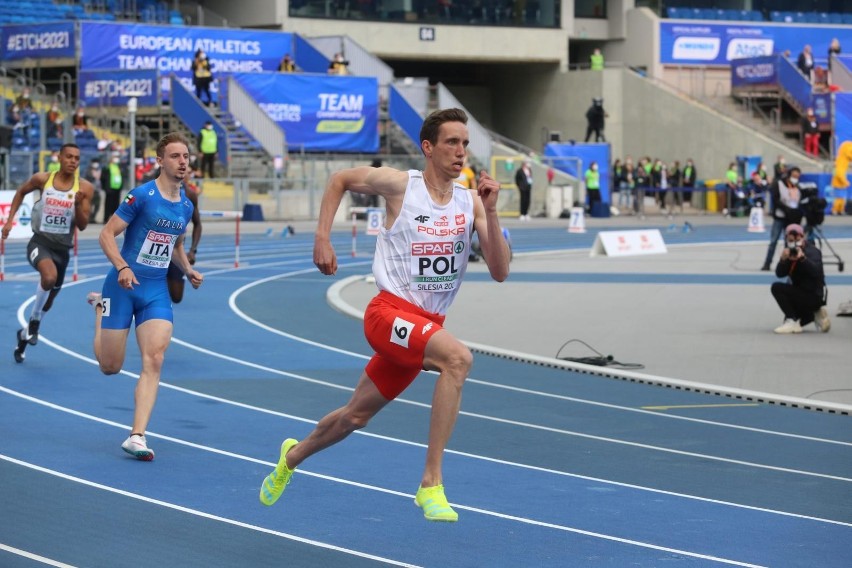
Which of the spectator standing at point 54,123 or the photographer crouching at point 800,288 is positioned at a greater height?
the spectator standing at point 54,123

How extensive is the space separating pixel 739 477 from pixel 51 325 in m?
9.70

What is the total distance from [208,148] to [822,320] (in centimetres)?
2475

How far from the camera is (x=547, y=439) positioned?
31.8ft

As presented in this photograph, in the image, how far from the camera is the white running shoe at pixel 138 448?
8.64 m

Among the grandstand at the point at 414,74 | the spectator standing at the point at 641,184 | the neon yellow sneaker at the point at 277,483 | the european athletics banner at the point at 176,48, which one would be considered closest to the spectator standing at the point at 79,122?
the grandstand at the point at 414,74

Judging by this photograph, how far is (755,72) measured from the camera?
2055 inches

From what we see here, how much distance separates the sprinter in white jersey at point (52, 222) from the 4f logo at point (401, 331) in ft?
21.3

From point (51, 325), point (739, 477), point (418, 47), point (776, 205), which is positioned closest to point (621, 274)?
point (776, 205)

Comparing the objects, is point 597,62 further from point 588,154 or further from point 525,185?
point 525,185

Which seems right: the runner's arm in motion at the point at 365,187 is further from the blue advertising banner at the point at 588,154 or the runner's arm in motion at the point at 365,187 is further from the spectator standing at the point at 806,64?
the spectator standing at the point at 806,64

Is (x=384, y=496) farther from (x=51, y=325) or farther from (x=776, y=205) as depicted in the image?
(x=776, y=205)

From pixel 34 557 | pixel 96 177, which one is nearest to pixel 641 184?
pixel 96 177

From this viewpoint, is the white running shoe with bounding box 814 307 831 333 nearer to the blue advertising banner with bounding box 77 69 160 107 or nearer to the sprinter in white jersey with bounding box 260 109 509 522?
the sprinter in white jersey with bounding box 260 109 509 522

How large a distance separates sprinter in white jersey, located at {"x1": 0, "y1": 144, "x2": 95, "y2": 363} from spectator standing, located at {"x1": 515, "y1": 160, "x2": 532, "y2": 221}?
27.9 meters
